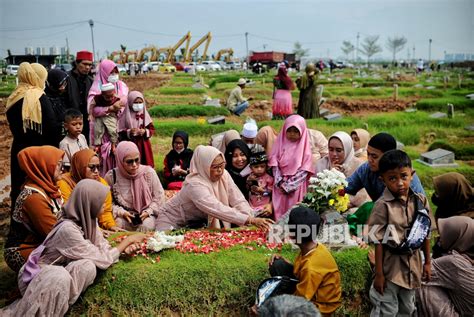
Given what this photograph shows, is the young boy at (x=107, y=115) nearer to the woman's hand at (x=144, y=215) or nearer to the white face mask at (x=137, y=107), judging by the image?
the white face mask at (x=137, y=107)

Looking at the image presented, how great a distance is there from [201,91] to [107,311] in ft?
72.9

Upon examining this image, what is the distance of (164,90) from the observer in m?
25.9

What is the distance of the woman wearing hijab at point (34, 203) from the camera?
4113 millimetres

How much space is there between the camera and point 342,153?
5.60m

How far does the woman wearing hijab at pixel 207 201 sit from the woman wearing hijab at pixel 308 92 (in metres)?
8.54

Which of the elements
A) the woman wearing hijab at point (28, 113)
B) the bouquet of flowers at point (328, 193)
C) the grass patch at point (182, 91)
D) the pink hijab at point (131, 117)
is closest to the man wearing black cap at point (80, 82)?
the pink hijab at point (131, 117)

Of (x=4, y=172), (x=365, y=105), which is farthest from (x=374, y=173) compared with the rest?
(x=365, y=105)

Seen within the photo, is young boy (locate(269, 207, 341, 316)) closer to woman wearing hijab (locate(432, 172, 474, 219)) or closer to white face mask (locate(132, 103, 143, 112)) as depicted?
woman wearing hijab (locate(432, 172, 474, 219))

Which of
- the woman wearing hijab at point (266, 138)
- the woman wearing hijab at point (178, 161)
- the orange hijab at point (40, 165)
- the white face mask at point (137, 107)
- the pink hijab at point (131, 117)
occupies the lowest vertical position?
the woman wearing hijab at point (178, 161)

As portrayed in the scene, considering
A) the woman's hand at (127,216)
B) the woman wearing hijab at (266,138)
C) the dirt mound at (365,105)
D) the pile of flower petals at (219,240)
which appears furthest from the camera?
the dirt mound at (365,105)

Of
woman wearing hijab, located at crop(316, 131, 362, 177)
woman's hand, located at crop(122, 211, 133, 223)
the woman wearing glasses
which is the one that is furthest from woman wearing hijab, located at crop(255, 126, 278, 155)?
the woman wearing glasses

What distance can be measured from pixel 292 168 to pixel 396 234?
245cm

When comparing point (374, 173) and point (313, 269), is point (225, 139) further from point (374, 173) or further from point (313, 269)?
point (313, 269)

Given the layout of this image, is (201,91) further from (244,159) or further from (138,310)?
(138,310)
